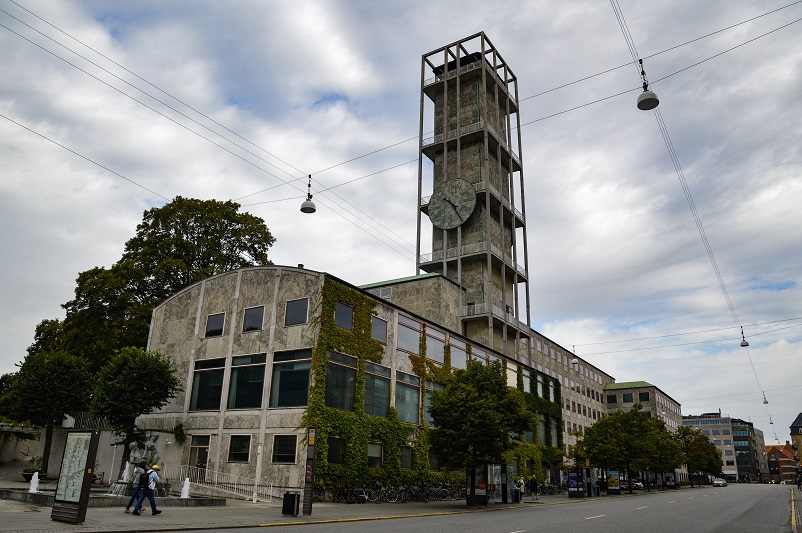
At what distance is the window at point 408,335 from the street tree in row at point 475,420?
200 inches

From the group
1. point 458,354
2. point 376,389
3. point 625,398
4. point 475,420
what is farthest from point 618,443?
point 625,398

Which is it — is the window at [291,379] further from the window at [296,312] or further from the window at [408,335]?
the window at [408,335]

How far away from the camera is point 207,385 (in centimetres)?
3572

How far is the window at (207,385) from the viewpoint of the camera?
35.0 m

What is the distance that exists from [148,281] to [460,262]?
91.5ft

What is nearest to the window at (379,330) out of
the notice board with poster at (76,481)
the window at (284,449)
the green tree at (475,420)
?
the green tree at (475,420)

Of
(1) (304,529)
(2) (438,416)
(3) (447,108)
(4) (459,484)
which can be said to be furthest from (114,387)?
(3) (447,108)

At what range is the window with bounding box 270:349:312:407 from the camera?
31.4 m

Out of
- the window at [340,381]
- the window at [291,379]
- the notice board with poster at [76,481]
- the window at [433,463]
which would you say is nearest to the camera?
the notice board with poster at [76,481]

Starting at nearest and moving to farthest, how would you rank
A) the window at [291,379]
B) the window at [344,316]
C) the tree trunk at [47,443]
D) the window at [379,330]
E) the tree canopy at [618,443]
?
the window at [291,379] < the window at [344,316] < the window at [379,330] < the tree trunk at [47,443] < the tree canopy at [618,443]

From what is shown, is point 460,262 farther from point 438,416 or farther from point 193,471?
point 193,471

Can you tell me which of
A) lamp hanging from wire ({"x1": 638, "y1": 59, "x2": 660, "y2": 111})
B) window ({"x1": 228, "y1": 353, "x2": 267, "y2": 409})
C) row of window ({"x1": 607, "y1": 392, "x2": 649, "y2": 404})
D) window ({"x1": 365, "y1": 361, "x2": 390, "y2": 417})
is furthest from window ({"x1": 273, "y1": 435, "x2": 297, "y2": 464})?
row of window ({"x1": 607, "y1": 392, "x2": 649, "y2": 404})

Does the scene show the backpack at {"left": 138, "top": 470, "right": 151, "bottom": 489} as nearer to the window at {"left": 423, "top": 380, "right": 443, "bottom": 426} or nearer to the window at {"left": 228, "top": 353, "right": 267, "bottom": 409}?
the window at {"left": 228, "top": 353, "right": 267, "bottom": 409}

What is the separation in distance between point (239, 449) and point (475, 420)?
12.6 metres
